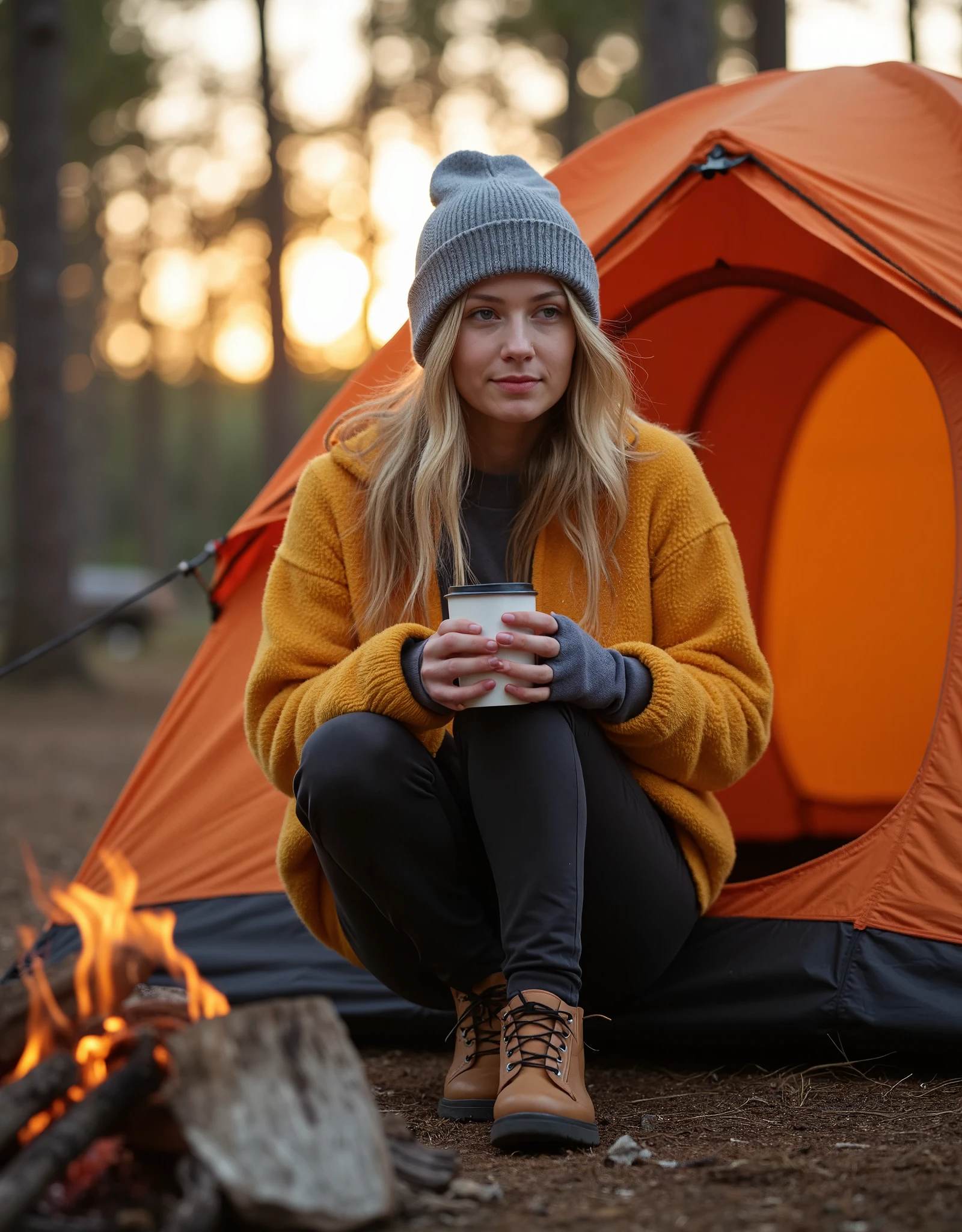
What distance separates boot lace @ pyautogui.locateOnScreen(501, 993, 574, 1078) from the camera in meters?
1.77

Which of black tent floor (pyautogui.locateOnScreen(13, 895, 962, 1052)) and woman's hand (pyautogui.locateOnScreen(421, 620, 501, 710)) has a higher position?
woman's hand (pyautogui.locateOnScreen(421, 620, 501, 710))

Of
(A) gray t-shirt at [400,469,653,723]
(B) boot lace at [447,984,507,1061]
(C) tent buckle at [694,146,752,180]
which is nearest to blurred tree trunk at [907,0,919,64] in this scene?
(C) tent buckle at [694,146,752,180]

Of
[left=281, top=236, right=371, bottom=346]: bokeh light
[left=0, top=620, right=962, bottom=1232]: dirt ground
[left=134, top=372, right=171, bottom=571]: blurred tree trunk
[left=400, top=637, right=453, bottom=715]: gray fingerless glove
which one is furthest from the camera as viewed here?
[left=134, top=372, right=171, bottom=571]: blurred tree trunk

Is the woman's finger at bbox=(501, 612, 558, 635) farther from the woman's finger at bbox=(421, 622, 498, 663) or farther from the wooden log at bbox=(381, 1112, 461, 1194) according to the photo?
the wooden log at bbox=(381, 1112, 461, 1194)

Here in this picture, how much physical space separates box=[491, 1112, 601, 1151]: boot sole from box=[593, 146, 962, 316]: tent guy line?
1497 mm

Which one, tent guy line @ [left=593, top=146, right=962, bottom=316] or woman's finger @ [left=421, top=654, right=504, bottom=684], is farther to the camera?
tent guy line @ [left=593, top=146, right=962, bottom=316]

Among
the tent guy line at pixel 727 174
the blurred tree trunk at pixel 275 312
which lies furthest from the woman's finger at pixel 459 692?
the blurred tree trunk at pixel 275 312

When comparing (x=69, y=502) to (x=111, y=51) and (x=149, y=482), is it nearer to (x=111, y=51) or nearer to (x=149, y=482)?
(x=111, y=51)

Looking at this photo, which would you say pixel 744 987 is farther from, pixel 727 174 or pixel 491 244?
pixel 727 174

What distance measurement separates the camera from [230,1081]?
1.38 m

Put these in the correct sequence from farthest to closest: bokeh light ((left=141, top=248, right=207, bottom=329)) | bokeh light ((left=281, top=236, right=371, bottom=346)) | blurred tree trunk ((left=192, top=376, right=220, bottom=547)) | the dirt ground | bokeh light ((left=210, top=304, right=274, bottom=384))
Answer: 1. blurred tree trunk ((left=192, top=376, right=220, bottom=547))
2. bokeh light ((left=210, top=304, right=274, bottom=384))
3. bokeh light ((left=141, top=248, right=207, bottom=329))
4. bokeh light ((left=281, top=236, right=371, bottom=346))
5. the dirt ground

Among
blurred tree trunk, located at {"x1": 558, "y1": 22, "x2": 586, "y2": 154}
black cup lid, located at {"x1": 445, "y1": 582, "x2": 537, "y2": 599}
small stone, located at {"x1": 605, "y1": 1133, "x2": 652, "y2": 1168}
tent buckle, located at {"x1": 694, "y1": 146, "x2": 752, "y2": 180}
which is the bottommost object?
small stone, located at {"x1": 605, "y1": 1133, "x2": 652, "y2": 1168}

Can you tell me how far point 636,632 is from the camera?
6.98 feet

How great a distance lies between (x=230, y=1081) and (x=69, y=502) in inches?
309
